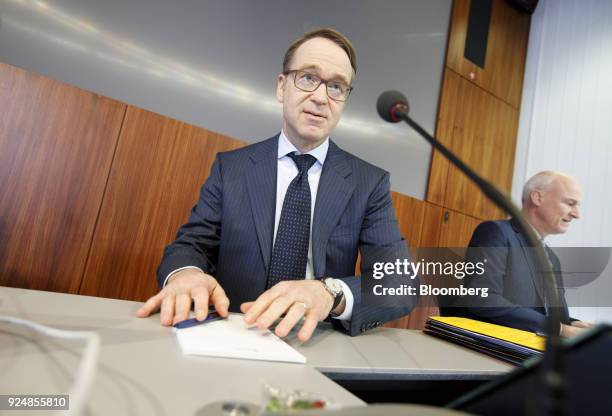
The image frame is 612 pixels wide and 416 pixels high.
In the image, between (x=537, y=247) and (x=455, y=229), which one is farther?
(x=455, y=229)

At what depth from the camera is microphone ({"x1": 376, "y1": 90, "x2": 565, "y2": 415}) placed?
0.80 ft

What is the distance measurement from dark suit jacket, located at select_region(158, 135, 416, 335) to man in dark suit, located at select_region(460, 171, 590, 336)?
2.15 feet

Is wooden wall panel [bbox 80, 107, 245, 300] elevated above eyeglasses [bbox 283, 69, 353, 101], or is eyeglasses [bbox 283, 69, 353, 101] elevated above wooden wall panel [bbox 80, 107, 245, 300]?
eyeglasses [bbox 283, 69, 353, 101]

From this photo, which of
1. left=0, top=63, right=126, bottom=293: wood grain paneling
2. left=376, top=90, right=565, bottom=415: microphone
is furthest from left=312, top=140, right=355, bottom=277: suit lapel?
left=0, top=63, right=126, bottom=293: wood grain paneling

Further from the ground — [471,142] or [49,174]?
[471,142]

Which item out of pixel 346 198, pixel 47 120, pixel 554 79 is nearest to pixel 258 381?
pixel 346 198

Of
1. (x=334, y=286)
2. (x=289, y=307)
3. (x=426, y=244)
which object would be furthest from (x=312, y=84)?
(x=426, y=244)

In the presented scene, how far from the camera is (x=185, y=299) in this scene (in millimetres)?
829

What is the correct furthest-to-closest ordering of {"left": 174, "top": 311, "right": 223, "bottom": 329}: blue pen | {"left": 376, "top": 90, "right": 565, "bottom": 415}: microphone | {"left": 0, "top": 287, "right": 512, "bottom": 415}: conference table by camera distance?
{"left": 174, "top": 311, "right": 223, "bottom": 329}: blue pen → {"left": 0, "top": 287, "right": 512, "bottom": 415}: conference table → {"left": 376, "top": 90, "right": 565, "bottom": 415}: microphone

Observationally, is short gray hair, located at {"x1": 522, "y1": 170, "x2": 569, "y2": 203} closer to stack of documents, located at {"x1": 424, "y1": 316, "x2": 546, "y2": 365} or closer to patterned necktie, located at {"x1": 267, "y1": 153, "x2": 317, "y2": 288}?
stack of documents, located at {"x1": 424, "y1": 316, "x2": 546, "y2": 365}

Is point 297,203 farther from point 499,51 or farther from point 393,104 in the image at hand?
point 499,51

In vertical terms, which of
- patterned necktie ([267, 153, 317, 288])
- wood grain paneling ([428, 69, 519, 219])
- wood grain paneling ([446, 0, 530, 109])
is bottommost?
patterned necktie ([267, 153, 317, 288])

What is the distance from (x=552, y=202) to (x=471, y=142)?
1.35 meters

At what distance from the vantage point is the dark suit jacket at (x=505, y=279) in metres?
1.83
